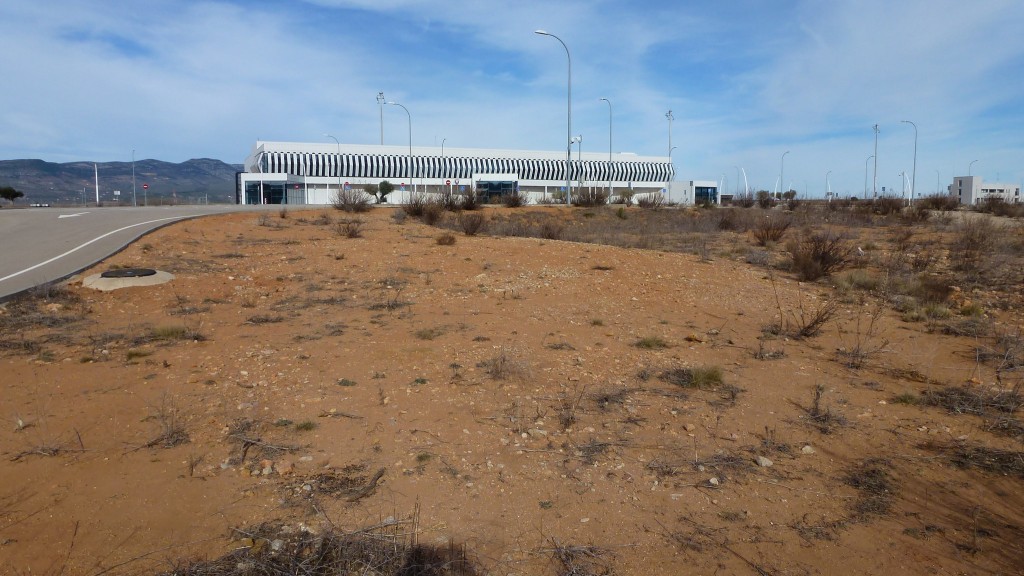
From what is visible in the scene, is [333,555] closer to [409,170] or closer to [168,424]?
[168,424]

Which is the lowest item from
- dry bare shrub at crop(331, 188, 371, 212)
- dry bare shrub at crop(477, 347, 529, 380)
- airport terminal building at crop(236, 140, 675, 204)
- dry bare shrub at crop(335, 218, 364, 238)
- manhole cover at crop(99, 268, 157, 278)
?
dry bare shrub at crop(477, 347, 529, 380)

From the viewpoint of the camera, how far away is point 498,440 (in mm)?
5535

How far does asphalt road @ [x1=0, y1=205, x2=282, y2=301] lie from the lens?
500 inches

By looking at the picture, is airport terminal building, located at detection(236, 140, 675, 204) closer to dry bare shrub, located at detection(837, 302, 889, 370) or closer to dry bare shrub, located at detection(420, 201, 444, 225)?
dry bare shrub, located at detection(420, 201, 444, 225)

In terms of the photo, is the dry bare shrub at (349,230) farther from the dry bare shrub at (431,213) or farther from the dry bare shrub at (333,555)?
the dry bare shrub at (333,555)

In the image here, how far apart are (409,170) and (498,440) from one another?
289ft

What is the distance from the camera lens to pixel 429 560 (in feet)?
12.4

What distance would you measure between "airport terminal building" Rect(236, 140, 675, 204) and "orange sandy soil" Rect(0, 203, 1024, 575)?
5947 cm

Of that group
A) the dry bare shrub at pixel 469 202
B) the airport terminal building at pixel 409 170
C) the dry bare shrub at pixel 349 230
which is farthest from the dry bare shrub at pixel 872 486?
the airport terminal building at pixel 409 170

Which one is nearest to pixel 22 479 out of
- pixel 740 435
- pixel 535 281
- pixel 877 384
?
pixel 740 435

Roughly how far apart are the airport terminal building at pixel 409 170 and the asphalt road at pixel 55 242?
1750 inches

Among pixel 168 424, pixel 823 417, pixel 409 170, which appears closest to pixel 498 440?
pixel 168 424

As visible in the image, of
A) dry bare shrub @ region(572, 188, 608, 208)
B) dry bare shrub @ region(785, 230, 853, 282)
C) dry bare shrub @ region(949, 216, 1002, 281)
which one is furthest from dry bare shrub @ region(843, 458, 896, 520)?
dry bare shrub @ region(572, 188, 608, 208)

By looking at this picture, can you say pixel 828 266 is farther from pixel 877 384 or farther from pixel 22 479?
pixel 22 479
